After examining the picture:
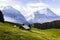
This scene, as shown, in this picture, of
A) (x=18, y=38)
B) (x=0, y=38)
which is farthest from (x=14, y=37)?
(x=0, y=38)

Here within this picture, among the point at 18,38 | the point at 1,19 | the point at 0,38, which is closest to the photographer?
the point at 0,38

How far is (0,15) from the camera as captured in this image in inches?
3873

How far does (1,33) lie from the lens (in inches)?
2206

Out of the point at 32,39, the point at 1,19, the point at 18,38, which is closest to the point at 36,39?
the point at 32,39

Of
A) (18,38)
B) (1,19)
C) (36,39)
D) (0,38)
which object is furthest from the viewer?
(1,19)

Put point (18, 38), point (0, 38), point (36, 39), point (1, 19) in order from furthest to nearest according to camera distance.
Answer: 1. point (1, 19)
2. point (36, 39)
3. point (18, 38)
4. point (0, 38)

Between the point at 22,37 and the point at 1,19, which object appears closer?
the point at 22,37

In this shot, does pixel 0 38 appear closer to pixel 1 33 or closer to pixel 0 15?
pixel 1 33

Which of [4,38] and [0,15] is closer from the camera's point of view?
[4,38]

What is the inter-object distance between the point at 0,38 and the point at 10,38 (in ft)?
9.64

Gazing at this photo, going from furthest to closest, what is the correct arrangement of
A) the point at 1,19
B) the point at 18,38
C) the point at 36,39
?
the point at 1,19 → the point at 36,39 → the point at 18,38

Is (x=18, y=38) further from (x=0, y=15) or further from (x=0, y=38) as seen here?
(x=0, y=15)

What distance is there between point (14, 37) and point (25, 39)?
3.05 meters

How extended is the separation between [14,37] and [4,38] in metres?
4.12
